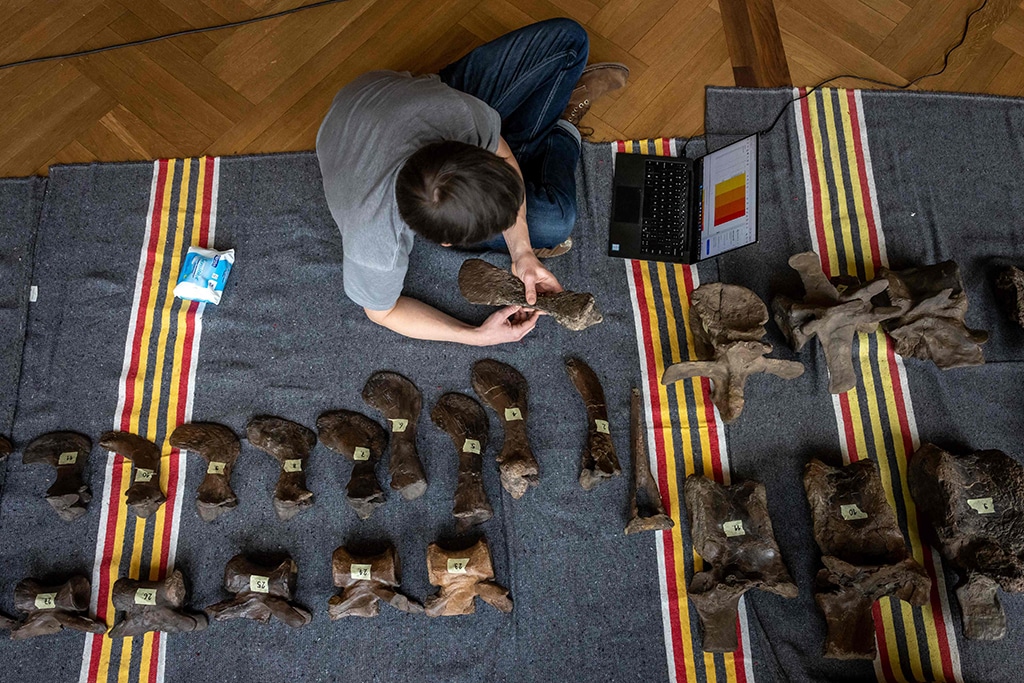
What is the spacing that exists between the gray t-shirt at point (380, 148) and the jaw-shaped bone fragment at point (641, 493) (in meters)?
0.94

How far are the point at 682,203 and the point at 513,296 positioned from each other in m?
0.76

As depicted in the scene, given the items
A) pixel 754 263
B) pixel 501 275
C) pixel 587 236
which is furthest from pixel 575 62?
pixel 754 263

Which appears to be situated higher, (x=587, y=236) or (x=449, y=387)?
(x=587, y=236)

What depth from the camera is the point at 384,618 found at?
2041 millimetres

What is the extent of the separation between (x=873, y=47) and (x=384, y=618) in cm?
291

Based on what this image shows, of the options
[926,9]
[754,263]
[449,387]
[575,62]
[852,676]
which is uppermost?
[926,9]

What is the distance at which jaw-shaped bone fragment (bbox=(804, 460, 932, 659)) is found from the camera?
73.3 inches

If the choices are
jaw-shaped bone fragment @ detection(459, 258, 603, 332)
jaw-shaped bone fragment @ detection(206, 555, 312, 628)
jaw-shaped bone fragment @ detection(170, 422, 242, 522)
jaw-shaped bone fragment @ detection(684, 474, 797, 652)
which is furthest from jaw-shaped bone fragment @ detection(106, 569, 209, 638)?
jaw-shaped bone fragment @ detection(684, 474, 797, 652)

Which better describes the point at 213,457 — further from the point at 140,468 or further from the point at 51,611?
the point at 51,611

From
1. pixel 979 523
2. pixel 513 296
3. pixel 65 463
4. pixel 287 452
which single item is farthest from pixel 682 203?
pixel 65 463

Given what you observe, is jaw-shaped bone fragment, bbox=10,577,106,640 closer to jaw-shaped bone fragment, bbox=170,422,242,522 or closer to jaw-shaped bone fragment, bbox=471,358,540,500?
jaw-shaped bone fragment, bbox=170,422,242,522

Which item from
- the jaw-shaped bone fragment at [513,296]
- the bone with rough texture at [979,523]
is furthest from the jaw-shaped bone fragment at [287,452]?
the bone with rough texture at [979,523]

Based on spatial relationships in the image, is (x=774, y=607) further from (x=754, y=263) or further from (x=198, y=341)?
(x=198, y=341)

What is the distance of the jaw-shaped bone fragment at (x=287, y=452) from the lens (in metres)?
2.10
